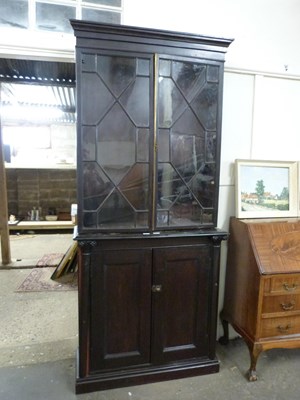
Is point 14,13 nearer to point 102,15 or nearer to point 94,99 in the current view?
point 102,15

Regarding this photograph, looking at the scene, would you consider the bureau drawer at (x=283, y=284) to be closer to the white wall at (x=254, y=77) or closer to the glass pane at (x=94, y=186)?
the white wall at (x=254, y=77)

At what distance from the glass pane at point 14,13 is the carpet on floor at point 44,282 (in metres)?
2.58

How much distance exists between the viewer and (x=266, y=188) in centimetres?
195

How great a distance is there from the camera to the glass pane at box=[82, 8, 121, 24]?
1783 mm

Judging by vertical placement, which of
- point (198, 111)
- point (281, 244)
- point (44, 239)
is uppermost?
point (198, 111)

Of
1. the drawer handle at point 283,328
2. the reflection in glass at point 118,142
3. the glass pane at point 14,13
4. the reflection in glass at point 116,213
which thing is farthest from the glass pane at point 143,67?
the drawer handle at point 283,328

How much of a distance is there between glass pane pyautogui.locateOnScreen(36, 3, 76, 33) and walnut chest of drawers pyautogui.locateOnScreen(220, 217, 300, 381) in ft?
5.81

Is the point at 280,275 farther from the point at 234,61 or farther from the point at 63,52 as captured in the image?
the point at 63,52

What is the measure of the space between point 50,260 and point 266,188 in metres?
3.31

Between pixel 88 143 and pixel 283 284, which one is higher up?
pixel 88 143

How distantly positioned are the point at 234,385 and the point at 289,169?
1527 millimetres

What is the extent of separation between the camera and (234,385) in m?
1.69

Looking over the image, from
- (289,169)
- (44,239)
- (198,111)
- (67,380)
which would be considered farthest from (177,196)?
(44,239)

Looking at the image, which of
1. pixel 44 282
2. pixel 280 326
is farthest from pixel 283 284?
pixel 44 282
